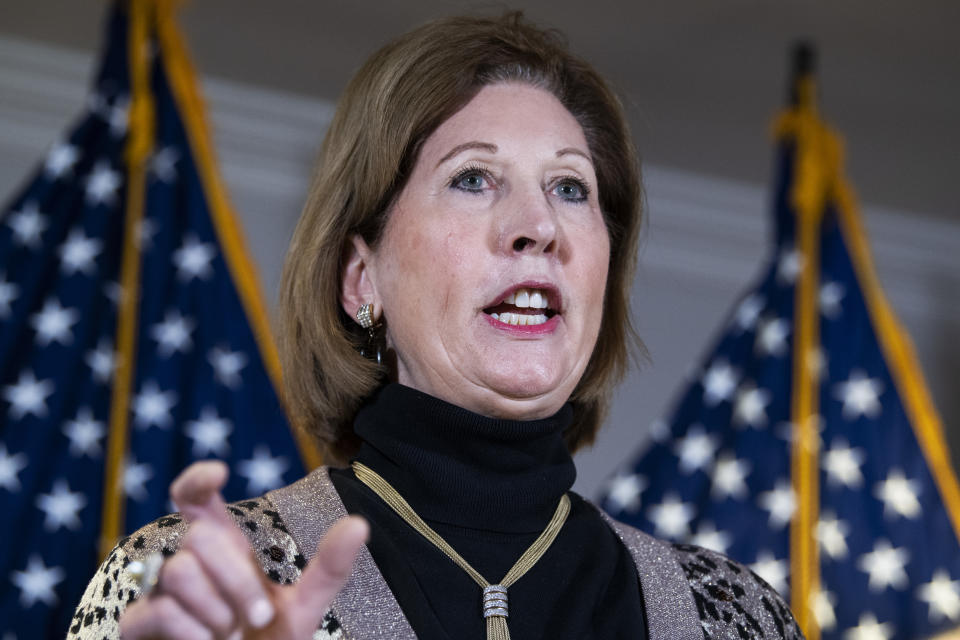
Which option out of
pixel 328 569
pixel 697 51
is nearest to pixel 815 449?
pixel 697 51

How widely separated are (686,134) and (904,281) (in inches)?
44.9

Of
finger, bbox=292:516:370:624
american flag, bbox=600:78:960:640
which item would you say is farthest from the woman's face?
american flag, bbox=600:78:960:640

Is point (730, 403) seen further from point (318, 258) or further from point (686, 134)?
point (318, 258)

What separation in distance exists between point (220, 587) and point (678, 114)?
3.30 metres

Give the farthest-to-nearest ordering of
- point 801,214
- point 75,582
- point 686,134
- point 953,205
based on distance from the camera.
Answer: point 953,205, point 686,134, point 801,214, point 75,582

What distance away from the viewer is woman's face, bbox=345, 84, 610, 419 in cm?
148

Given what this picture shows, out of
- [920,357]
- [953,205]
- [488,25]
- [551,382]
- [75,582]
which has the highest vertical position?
[488,25]

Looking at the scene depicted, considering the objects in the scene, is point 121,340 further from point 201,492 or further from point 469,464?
point 201,492

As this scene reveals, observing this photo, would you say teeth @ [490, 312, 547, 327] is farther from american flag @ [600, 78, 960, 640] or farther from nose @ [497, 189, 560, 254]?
american flag @ [600, 78, 960, 640]

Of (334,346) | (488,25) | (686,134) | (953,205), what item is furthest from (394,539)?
(953,205)

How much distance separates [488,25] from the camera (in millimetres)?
1704

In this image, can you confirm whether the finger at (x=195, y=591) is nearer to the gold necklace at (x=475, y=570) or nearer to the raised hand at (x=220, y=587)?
the raised hand at (x=220, y=587)

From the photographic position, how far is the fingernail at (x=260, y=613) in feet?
2.85

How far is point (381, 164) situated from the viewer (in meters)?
1.59
